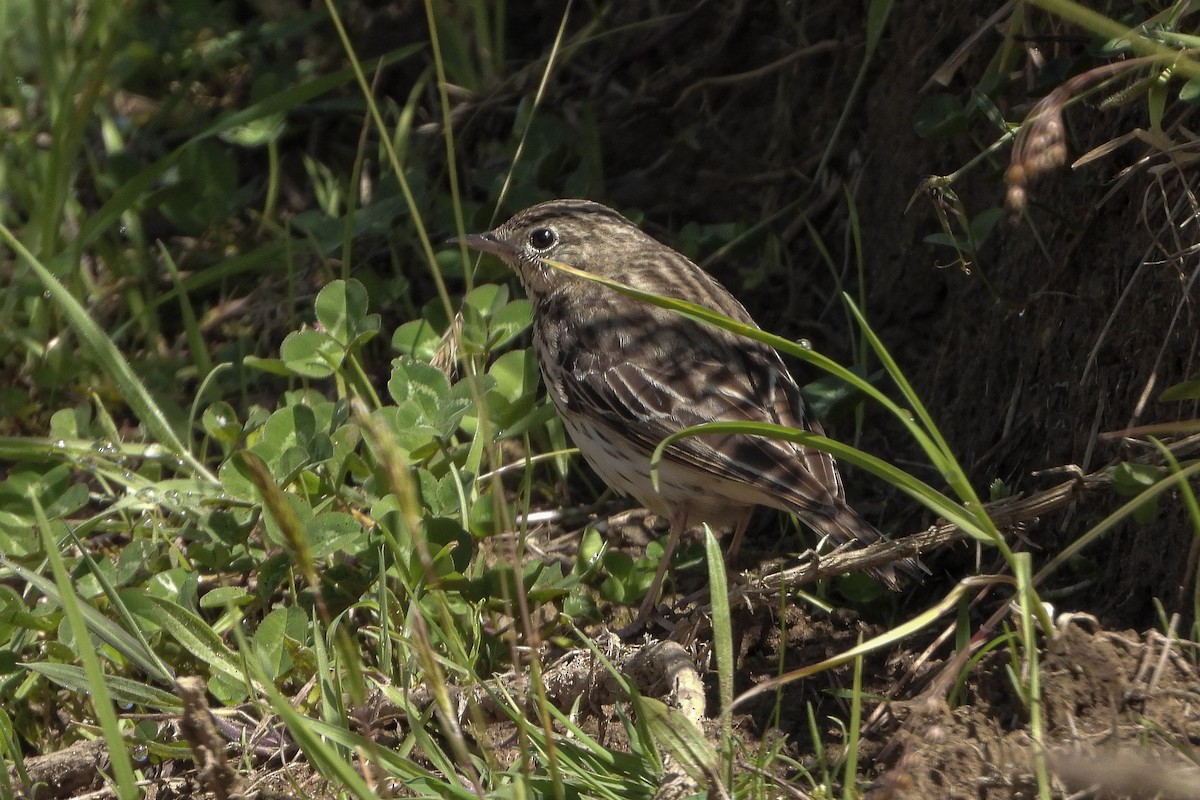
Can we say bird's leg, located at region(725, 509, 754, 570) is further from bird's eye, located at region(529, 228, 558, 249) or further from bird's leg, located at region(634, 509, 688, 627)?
bird's eye, located at region(529, 228, 558, 249)

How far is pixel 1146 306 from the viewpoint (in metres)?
4.20

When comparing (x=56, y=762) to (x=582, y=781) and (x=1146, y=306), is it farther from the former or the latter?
(x=1146, y=306)

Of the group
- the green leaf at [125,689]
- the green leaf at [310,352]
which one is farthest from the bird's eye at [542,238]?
the green leaf at [125,689]

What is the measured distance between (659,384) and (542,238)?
111 centimetres

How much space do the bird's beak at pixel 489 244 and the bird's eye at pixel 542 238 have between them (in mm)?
105

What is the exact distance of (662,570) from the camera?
4828 mm

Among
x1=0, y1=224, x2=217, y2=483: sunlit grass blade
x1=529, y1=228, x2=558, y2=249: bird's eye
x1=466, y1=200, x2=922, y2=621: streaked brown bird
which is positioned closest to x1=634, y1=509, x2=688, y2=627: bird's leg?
x1=466, y1=200, x2=922, y2=621: streaked brown bird

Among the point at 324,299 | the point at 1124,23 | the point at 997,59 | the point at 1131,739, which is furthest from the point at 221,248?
the point at 1131,739

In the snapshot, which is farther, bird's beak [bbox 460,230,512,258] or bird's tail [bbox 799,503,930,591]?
bird's beak [bbox 460,230,512,258]

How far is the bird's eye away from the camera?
5.85m

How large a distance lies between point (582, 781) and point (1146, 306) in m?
2.22

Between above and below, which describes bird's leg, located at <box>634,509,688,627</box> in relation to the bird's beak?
below

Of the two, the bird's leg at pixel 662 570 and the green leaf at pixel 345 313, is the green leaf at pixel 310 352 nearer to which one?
the green leaf at pixel 345 313

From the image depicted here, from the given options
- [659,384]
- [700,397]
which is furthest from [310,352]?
[700,397]
